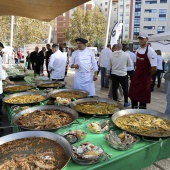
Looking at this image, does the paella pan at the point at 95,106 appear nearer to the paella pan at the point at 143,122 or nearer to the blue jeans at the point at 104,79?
the paella pan at the point at 143,122

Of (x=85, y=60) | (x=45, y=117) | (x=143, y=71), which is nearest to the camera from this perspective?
(x=45, y=117)

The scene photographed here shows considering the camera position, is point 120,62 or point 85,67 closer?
point 85,67

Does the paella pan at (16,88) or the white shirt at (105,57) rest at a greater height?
the white shirt at (105,57)

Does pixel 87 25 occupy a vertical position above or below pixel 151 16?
below

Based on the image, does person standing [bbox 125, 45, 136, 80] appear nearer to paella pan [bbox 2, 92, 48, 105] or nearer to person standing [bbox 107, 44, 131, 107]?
person standing [bbox 107, 44, 131, 107]

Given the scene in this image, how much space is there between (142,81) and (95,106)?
4.24 ft

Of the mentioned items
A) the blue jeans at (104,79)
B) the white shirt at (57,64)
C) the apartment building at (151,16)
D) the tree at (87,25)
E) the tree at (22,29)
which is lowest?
the blue jeans at (104,79)

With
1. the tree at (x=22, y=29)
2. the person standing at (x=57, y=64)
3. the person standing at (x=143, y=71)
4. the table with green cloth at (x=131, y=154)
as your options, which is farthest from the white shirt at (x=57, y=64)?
the tree at (x=22, y=29)

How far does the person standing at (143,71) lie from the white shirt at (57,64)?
1.92 meters

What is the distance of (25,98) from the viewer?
2711mm

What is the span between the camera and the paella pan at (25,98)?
2498mm

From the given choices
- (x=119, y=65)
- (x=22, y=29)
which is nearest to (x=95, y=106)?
(x=119, y=65)

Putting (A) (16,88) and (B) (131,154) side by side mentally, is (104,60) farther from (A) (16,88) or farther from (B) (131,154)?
(B) (131,154)

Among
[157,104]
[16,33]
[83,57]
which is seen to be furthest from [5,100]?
[16,33]
